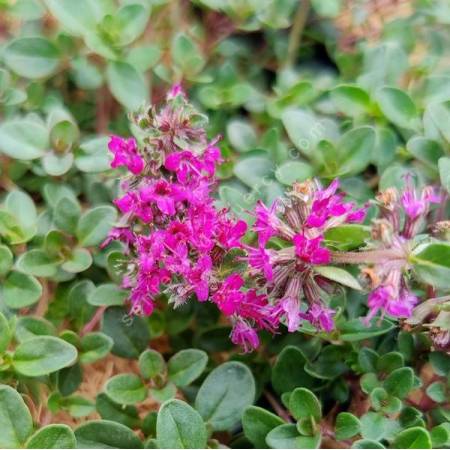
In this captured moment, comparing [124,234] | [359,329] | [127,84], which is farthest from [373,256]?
[127,84]

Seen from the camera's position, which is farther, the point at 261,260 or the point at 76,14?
the point at 76,14

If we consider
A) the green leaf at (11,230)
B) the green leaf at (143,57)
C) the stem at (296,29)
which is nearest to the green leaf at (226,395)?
the green leaf at (11,230)

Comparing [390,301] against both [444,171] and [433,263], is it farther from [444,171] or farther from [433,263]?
[444,171]

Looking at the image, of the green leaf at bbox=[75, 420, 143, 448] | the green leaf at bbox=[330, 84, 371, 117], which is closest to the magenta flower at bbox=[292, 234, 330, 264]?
the green leaf at bbox=[75, 420, 143, 448]

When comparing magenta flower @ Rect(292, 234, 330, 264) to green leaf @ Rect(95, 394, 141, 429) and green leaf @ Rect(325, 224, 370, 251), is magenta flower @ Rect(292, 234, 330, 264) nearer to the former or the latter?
green leaf @ Rect(325, 224, 370, 251)

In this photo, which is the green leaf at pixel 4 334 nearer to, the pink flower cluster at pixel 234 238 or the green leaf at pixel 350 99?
the pink flower cluster at pixel 234 238

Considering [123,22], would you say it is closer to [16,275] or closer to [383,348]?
[16,275]
